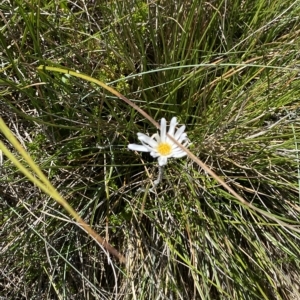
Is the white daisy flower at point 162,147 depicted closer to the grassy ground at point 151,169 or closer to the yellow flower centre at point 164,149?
the yellow flower centre at point 164,149

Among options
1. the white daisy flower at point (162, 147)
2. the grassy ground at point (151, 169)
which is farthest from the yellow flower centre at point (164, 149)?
the grassy ground at point (151, 169)

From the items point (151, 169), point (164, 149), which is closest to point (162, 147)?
point (164, 149)

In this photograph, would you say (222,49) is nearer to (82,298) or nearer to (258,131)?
(258,131)

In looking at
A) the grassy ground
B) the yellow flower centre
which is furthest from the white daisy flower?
the grassy ground

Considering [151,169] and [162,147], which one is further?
[151,169]

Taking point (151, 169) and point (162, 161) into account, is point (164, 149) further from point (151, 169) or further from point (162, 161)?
point (151, 169)

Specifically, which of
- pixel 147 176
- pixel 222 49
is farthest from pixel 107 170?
pixel 222 49
